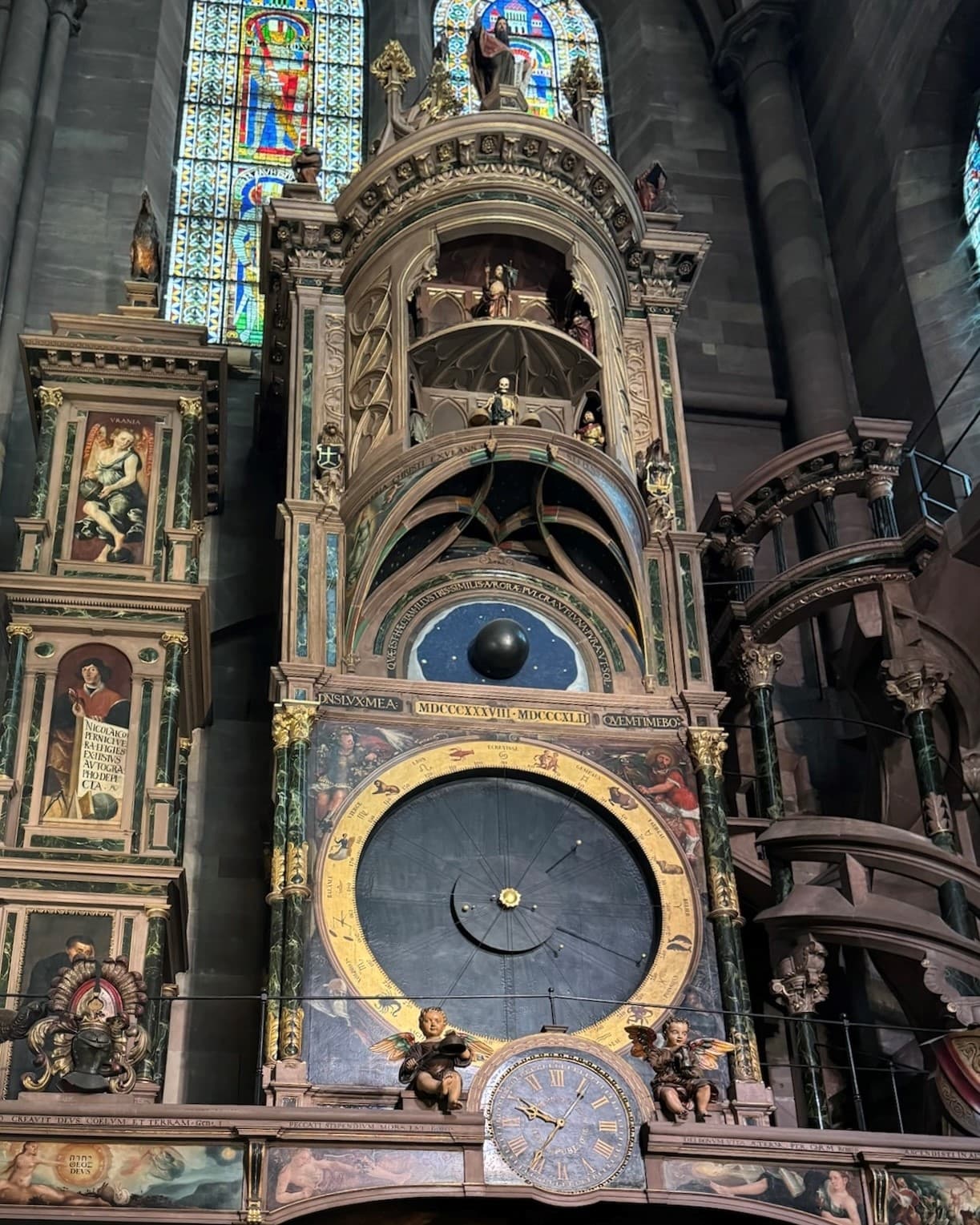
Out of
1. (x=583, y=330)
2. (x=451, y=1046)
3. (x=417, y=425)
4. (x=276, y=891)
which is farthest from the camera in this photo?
(x=583, y=330)

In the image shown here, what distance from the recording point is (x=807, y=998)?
49.1 ft

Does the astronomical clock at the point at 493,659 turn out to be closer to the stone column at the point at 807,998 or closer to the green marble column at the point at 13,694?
the stone column at the point at 807,998

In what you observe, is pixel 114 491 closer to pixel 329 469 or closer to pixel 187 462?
pixel 187 462

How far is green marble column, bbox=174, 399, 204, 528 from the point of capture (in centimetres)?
1689

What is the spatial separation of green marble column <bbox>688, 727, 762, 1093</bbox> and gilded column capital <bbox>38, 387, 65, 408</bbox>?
6295 mm

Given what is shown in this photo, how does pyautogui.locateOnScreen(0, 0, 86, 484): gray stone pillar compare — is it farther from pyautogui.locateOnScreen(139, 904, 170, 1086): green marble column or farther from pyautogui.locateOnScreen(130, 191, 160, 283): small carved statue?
pyautogui.locateOnScreen(139, 904, 170, 1086): green marble column

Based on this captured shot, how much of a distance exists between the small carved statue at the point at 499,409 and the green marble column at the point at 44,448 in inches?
147

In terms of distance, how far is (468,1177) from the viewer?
12625 mm

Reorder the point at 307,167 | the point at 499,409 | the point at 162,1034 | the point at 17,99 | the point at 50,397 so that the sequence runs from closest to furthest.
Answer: the point at 162,1034 < the point at 499,409 < the point at 50,397 < the point at 307,167 < the point at 17,99

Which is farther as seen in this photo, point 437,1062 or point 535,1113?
point 437,1062

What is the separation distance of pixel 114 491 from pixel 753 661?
19.8 feet

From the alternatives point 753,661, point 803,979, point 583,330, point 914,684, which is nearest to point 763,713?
point 753,661

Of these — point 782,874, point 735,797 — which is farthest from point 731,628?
point 782,874

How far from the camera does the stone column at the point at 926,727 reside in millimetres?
16266
